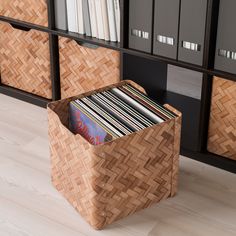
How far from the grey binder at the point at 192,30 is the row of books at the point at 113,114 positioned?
0.75 feet

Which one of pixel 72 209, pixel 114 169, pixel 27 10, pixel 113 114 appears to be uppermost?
pixel 27 10

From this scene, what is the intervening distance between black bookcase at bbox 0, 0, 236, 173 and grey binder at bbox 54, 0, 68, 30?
0.07 feet

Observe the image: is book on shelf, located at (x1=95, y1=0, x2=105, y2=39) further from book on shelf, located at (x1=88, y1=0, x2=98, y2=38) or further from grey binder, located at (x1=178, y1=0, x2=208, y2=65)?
grey binder, located at (x1=178, y1=0, x2=208, y2=65)

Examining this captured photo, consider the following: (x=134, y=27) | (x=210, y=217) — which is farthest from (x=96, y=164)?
(x=134, y=27)

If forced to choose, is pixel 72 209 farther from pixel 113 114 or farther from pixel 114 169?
pixel 113 114

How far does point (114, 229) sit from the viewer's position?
70.6 inches

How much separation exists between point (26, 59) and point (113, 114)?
791 millimetres

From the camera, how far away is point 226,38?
1.85 metres

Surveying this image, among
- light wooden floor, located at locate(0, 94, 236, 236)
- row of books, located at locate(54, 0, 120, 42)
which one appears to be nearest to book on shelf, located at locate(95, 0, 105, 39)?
row of books, located at locate(54, 0, 120, 42)

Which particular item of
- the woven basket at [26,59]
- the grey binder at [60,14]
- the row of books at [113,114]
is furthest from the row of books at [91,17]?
the row of books at [113,114]

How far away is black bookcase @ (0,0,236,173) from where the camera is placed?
1.91 meters

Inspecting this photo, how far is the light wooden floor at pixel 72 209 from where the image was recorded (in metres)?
1.79

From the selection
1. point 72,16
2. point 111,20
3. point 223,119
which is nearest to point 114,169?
point 223,119

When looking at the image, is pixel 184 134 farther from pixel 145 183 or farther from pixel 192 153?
pixel 145 183
